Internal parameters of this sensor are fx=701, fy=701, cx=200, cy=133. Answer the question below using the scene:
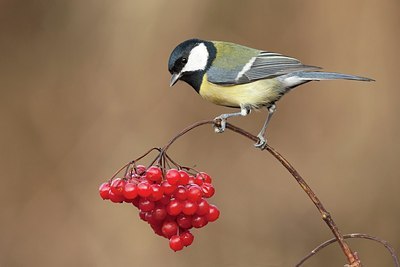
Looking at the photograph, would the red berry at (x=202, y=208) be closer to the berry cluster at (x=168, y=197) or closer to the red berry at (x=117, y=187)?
the berry cluster at (x=168, y=197)

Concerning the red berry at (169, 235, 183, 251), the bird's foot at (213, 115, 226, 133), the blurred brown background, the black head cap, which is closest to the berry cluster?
the red berry at (169, 235, 183, 251)

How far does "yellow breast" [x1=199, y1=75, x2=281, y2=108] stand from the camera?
215cm

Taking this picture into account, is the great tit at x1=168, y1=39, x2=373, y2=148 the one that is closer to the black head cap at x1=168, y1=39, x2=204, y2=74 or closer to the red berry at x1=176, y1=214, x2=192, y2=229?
the black head cap at x1=168, y1=39, x2=204, y2=74

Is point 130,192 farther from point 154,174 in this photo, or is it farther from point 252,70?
point 252,70

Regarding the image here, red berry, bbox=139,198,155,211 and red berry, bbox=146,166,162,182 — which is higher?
red berry, bbox=146,166,162,182

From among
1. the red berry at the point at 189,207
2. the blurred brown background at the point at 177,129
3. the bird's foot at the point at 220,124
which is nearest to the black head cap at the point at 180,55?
the bird's foot at the point at 220,124

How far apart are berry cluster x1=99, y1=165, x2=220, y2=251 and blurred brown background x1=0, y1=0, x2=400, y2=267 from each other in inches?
67.5

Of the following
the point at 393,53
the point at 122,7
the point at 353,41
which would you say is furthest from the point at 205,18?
the point at 393,53

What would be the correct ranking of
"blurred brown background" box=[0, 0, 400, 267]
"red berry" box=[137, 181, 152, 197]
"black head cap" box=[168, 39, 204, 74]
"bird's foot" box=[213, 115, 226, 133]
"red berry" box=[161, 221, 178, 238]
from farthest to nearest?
"blurred brown background" box=[0, 0, 400, 267], "black head cap" box=[168, 39, 204, 74], "bird's foot" box=[213, 115, 226, 133], "red berry" box=[161, 221, 178, 238], "red berry" box=[137, 181, 152, 197]

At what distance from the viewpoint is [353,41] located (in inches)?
129

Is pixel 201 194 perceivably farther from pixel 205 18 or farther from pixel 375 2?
pixel 375 2

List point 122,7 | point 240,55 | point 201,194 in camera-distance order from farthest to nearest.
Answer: point 122,7
point 240,55
point 201,194

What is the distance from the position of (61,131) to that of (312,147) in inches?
46.5

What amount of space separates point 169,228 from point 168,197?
8 cm
